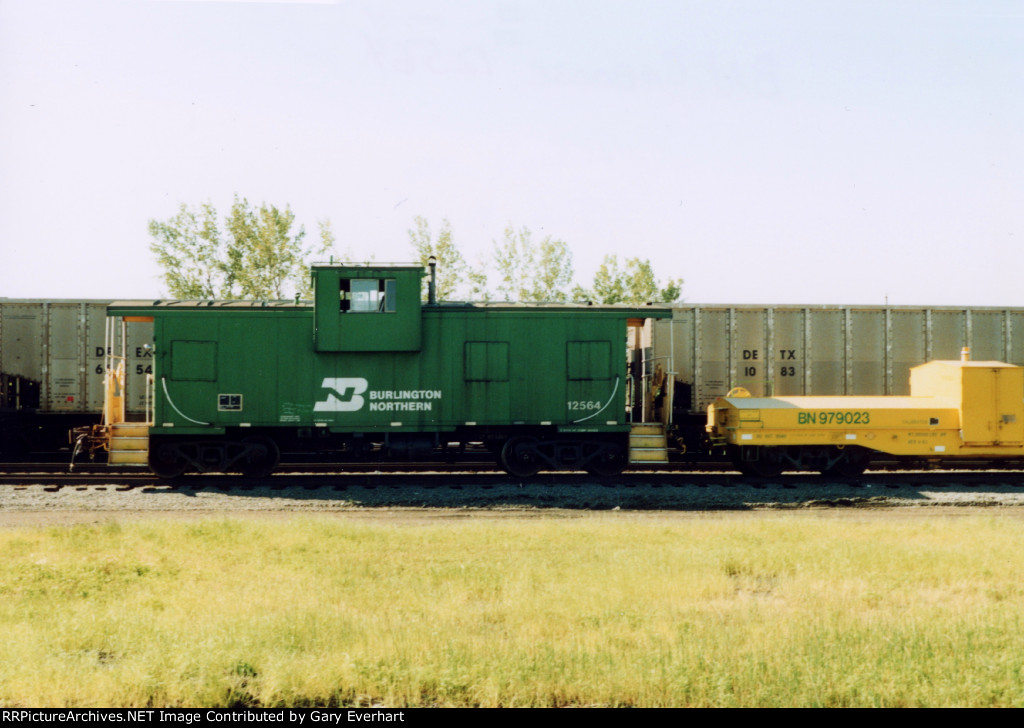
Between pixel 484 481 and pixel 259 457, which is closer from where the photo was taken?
pixel 484 481

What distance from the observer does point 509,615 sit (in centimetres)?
739

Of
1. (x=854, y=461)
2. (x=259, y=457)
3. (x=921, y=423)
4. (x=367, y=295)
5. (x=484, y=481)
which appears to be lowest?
(x=484, y=481)

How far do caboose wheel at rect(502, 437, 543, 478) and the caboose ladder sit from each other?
2.07m

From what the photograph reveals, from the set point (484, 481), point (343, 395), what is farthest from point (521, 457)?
point (343, 395)

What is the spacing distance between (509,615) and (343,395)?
9.72 meters

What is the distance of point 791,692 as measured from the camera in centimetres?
553

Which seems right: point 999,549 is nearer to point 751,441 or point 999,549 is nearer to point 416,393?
point 751,441

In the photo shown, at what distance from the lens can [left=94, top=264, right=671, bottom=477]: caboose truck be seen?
1616cm

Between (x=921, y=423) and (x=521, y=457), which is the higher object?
(x=921, y=423)

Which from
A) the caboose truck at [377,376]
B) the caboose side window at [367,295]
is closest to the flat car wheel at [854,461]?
the caboose truck at [377,376]

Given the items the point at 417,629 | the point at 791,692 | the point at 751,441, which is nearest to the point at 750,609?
the point at 791,692

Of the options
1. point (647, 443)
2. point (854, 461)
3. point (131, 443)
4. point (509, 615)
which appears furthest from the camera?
point (854, 461)

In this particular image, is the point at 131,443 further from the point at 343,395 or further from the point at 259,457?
the point at 343,395

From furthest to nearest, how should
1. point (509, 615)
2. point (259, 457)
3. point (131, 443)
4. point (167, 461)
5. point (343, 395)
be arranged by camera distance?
point (259, 457) < point (167, 461) < point (343, 395) < point (131, 443) < point (509, 615)
